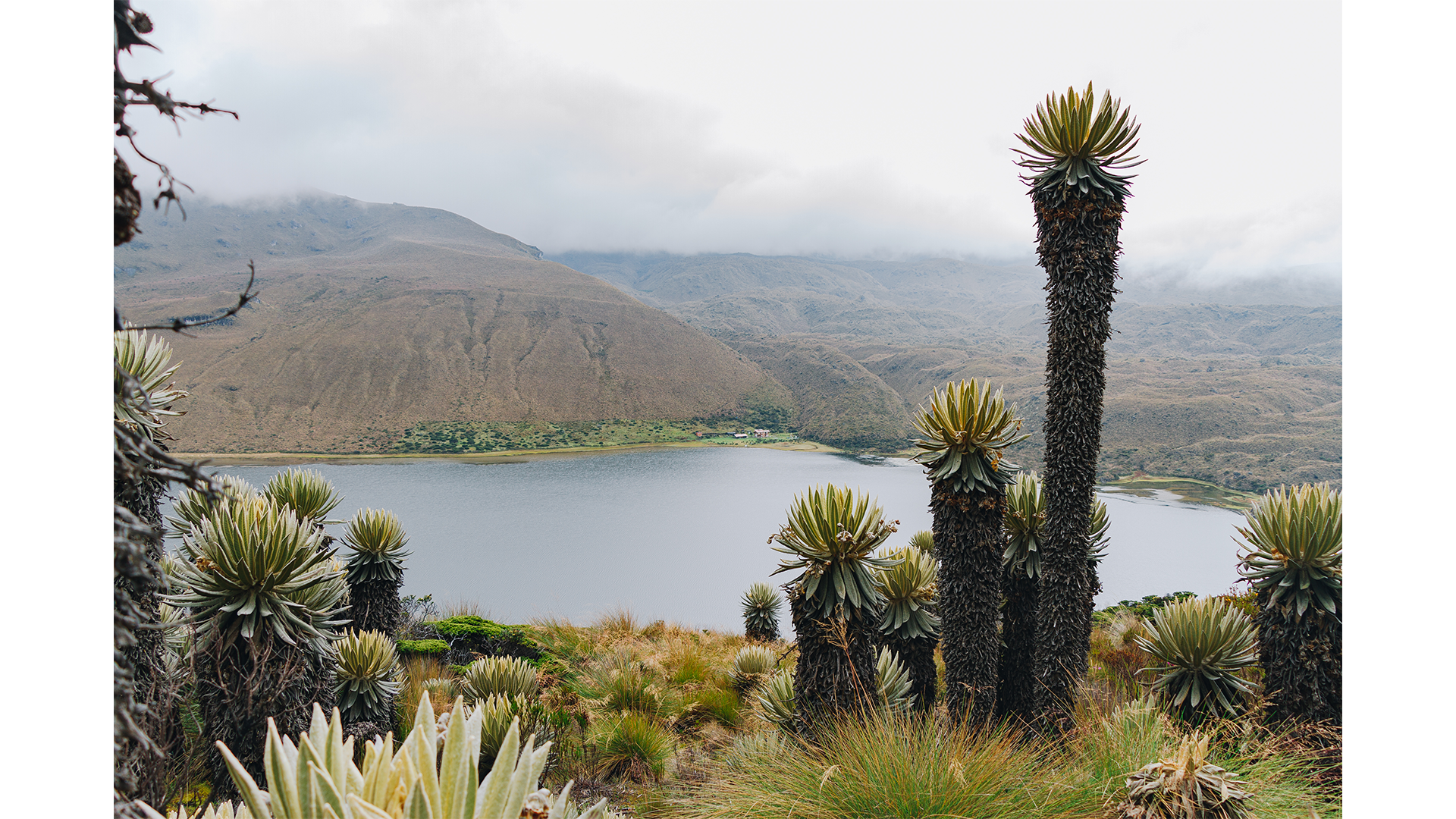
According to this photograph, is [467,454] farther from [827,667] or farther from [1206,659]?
[1206,659]

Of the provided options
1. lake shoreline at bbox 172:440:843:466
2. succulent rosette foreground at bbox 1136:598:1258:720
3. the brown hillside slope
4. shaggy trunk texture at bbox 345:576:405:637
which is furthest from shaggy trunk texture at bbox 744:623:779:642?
the brown hillside slope

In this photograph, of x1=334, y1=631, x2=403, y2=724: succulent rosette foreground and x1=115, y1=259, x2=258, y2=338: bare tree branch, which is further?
x1=334, y1=631, x2=403, y2=724: succulent rosette foreground

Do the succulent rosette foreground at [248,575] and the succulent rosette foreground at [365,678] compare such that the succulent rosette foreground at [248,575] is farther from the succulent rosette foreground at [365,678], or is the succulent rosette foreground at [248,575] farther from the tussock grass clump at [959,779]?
the tussock grass clump at [959,779]

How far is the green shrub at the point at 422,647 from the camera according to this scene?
700cm

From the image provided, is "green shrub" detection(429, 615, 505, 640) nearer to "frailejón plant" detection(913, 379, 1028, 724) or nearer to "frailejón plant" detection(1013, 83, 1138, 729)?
"frailejón plant" detection(913, 379, 1028, 724)

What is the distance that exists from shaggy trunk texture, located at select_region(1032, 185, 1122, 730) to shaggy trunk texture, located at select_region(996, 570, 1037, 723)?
0.71 metres

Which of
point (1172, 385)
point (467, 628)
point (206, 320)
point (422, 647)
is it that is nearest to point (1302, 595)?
point (206, 320)

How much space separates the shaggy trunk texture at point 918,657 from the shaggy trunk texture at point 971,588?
86 centimetres

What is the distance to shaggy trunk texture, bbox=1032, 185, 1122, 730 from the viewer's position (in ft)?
14.1

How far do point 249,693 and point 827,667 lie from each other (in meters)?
3.43

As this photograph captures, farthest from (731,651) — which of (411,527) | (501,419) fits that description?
(501,419)

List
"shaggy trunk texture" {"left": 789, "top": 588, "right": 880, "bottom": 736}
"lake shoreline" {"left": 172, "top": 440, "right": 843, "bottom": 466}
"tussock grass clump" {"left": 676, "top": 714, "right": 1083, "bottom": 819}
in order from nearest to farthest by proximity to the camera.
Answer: "tussock grass clump" {"left": 676, "top": 714, "right": 1083, "bottom": 819} < "shaggy trunk texture" {"left": 789, "top": 588, "right": 880, "bottom": 736} < "lake shoreline" {"left": 172, "top": 440, "right": 843, "bottom": 466}

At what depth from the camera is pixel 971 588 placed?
4.61 meters

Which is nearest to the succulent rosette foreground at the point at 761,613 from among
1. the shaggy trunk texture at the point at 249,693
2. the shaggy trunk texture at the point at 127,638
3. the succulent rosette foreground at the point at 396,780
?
the shaggy trunk texture at the point at 249,693
